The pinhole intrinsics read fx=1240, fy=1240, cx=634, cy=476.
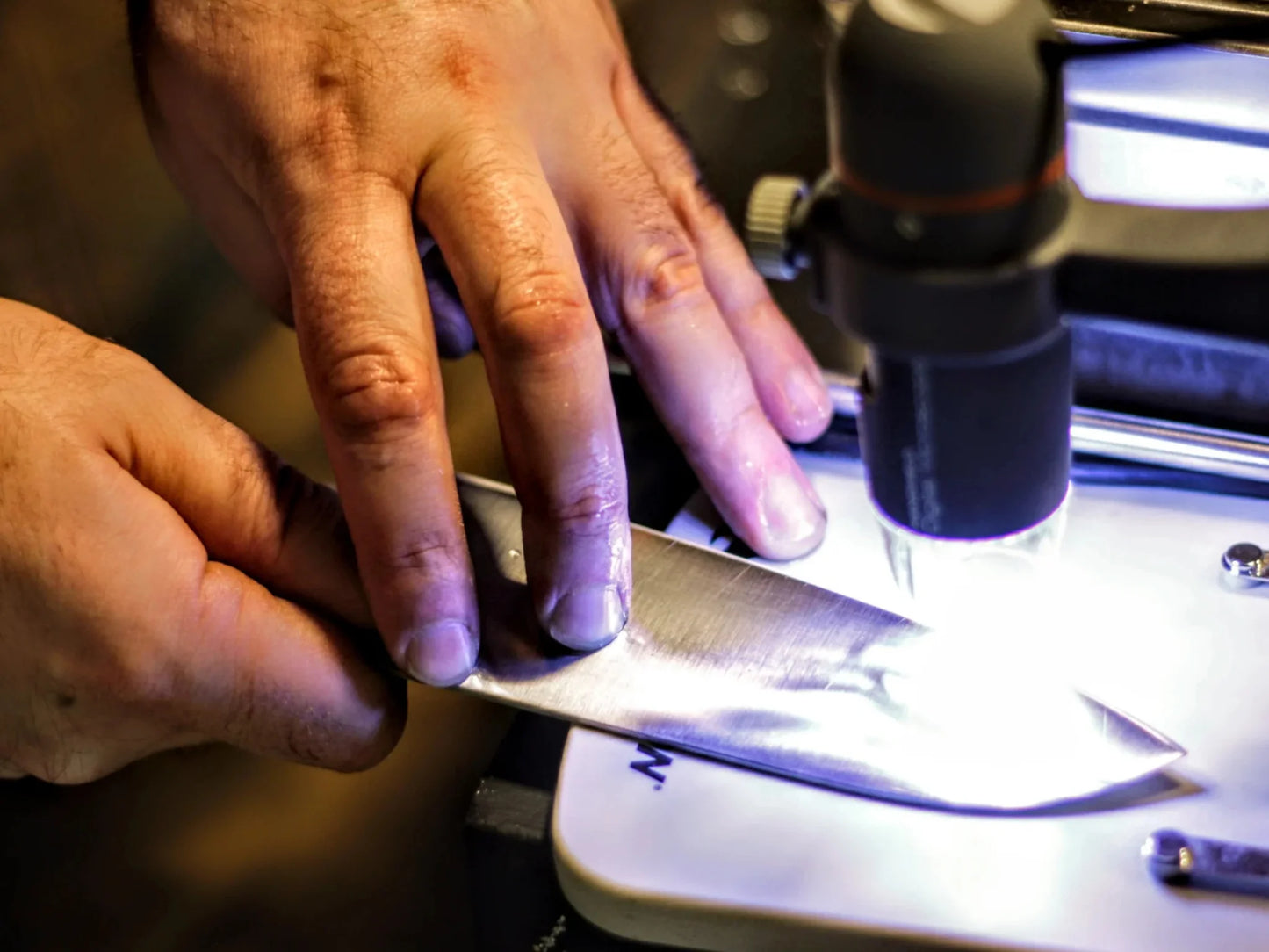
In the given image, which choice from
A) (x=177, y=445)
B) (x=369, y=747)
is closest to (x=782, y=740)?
(x=369, y=747)

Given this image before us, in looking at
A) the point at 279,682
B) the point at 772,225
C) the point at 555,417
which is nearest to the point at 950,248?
the point at 772,225

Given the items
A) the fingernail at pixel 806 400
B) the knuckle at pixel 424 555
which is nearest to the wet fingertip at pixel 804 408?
the fingernail at pixel 806 400

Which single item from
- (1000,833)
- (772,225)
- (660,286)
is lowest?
(1000,833)

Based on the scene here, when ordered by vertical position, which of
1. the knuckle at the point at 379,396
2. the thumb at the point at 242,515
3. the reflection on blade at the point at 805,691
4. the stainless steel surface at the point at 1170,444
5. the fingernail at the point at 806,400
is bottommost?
the reflection on blade at the point at 805,691

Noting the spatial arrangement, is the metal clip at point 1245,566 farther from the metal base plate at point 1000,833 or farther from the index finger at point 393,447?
the index finger at point 393,447

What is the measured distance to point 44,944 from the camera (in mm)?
776

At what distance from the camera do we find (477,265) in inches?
22.0

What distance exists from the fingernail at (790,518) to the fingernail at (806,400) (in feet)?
0.18

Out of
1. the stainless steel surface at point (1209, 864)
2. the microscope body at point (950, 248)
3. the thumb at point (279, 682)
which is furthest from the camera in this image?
the thumb at point (279, 682)

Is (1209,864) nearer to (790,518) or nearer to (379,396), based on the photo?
(790,518)

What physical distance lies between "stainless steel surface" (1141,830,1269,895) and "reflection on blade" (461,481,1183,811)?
0.03 m

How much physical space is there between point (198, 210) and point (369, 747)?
15.5 inches

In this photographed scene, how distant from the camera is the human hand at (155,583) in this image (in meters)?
0.54

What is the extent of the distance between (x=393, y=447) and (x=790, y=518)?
0.63 ft
